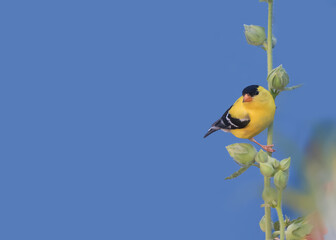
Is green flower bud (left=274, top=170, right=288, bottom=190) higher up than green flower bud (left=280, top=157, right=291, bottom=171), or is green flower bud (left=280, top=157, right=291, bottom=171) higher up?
green flower bud (left=280, top=157, right=291, bottom=171)

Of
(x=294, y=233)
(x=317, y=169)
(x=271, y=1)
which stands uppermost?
(x=271, y=1)

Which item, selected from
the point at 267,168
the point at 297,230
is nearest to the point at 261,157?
the point at 267,168

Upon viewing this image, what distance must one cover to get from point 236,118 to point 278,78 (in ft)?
0.40

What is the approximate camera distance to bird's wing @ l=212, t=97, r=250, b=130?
70cm

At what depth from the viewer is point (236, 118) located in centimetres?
71

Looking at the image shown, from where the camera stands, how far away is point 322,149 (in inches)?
33.1

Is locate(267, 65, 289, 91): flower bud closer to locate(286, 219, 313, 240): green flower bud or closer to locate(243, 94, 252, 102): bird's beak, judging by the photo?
locate(243, 94, 252, 102): bird's beak

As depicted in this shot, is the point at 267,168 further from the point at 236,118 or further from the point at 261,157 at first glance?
the point at 236,118

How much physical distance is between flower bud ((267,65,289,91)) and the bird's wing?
91mm

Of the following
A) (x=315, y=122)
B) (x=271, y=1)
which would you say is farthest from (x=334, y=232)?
(x=271, y=1)

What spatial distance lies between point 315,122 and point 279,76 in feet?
1.02

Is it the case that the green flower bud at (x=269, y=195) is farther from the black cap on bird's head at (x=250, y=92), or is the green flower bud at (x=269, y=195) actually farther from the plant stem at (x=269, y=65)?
the black cap on bird's head at (x=250, y=92)

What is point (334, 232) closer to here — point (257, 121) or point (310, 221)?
point (310, 221)

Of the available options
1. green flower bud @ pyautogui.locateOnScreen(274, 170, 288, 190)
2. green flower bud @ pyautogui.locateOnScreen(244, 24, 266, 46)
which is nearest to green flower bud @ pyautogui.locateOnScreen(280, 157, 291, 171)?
green flower bud @ pyautogui.locateOnScreen(274, 170, 288, 190)
